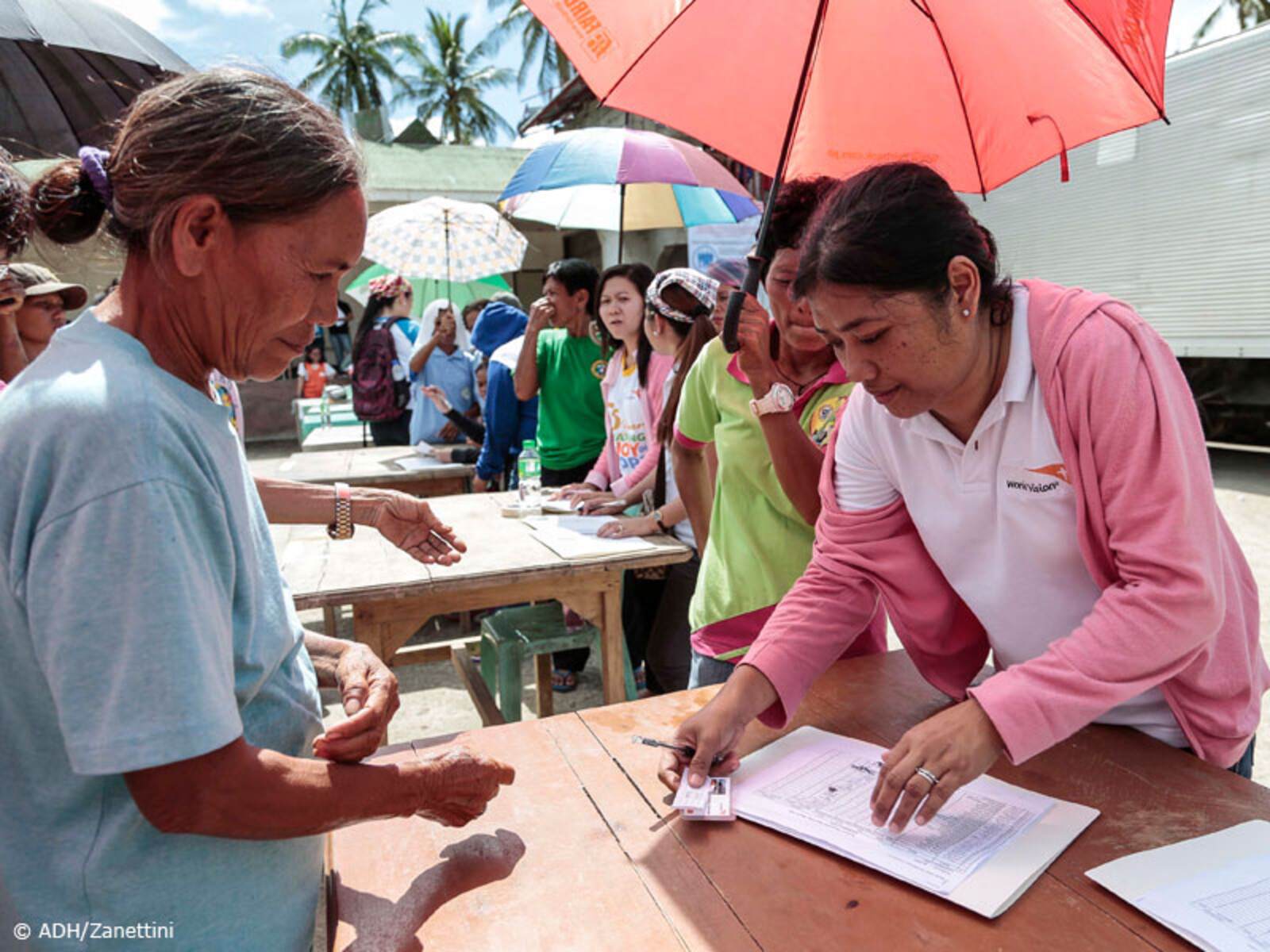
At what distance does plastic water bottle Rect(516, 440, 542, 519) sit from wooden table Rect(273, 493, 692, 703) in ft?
0.89

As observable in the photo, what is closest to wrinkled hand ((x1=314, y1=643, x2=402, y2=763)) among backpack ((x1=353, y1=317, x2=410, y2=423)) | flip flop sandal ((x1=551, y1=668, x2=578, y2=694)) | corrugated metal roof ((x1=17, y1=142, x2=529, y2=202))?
flip flop sandal ((x1=551, y1=668, x2=578, y2=694))

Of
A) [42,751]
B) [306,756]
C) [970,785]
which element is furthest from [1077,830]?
[42,751]

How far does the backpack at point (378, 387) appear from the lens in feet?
19.4

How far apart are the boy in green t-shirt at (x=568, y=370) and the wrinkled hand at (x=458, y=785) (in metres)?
3.14

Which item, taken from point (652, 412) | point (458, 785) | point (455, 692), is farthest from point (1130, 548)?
point (455, 692)

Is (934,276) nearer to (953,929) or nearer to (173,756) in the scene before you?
(953,929)

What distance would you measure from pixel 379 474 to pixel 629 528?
2046 mm

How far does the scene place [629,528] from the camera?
2965mm

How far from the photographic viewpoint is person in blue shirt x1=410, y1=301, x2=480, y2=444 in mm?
5305

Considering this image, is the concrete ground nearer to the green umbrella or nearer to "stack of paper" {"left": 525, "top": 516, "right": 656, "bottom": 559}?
"stack of paper" {"left": 525, "top": 516, "right": 656, "bottom": 559}

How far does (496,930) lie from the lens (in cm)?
95

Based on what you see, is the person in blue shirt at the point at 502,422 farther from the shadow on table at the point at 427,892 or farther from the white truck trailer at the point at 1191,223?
the white truck trailer at the point at 1191,223

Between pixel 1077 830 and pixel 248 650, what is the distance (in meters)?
1.02

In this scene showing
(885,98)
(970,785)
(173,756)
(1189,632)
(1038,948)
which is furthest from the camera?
(885,98)
